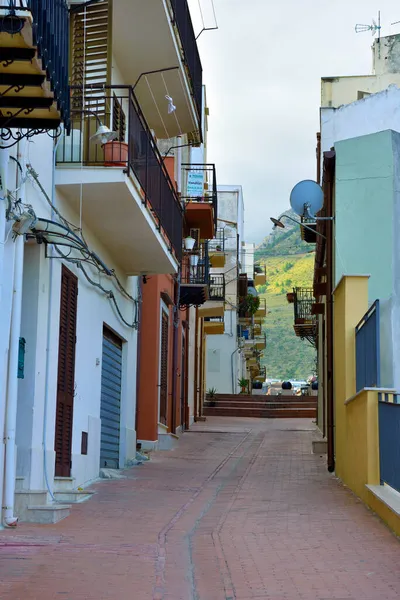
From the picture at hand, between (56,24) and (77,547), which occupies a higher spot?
(56,24)

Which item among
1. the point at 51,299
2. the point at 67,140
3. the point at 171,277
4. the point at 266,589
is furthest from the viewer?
the point at 171,277

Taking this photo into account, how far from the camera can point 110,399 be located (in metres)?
15.7

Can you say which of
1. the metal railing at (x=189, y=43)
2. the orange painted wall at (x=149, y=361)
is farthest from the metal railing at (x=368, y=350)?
the orange painted wall at (x=149, y=361)

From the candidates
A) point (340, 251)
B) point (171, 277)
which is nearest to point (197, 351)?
point (171, 277)

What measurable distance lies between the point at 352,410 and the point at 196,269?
12.6 metres

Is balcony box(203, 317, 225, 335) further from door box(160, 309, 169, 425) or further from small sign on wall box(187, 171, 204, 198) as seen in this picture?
door box(160, 309, 169, 425)

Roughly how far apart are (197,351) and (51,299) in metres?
21.6

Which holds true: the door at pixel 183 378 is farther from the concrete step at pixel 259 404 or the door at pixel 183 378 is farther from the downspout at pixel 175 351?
the concrete step at pixel 259 404

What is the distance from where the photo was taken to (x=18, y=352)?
9.63 m

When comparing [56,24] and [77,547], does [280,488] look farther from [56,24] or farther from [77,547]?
[56,24]

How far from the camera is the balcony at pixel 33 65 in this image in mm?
6598

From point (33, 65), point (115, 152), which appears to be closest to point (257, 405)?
point (115, 152)

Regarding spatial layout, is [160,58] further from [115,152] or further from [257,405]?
[257,405]

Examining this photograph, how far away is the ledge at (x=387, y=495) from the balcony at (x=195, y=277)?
45.4 feet
